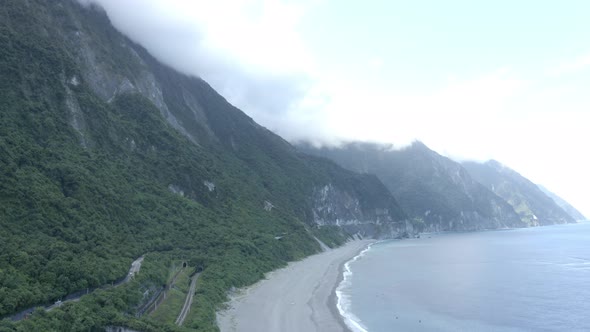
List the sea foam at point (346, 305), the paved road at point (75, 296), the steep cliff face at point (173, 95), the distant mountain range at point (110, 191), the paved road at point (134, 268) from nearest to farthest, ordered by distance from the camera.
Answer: the paved road at point (75, 296)
the distant mountain range at point (110, 191)
the paved road at point (134, 268)
the sea foam at point (346, 305)
the steep cliff face at point (173, 95)

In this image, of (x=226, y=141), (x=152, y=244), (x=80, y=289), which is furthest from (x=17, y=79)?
(x=226, y=141)

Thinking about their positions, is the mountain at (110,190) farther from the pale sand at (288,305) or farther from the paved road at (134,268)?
the pale sand at (288,305)

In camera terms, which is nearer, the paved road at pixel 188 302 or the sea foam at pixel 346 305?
the paved road at pixel 188 302

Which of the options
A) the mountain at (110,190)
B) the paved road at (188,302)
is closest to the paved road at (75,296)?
the mountain at (110,190)

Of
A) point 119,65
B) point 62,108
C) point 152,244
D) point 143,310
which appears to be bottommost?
point 143,310

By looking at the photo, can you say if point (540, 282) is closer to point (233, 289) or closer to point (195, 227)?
point (233, 289)

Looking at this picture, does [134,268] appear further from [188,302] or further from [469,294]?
[469,294]
